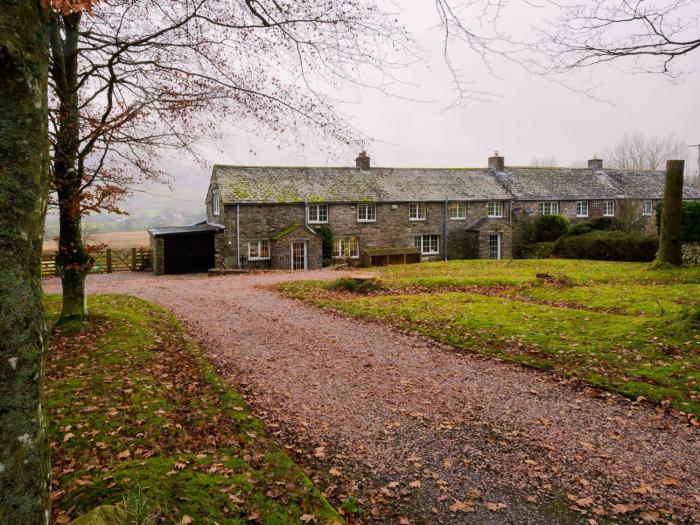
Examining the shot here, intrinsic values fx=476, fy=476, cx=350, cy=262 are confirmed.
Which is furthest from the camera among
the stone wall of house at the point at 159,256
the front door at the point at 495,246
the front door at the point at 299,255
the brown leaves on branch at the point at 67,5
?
the front door at the point at 495,246

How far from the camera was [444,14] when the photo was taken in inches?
180

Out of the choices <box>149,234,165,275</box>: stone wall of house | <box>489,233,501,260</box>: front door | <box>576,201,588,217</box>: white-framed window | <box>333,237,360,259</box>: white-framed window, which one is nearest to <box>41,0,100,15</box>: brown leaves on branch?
<box>149,234,165,275</box>: stone wall of house

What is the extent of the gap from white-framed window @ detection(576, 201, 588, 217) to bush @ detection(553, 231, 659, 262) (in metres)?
7.22

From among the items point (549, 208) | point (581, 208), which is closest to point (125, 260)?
point (549, 208)

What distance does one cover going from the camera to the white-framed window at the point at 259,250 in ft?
106

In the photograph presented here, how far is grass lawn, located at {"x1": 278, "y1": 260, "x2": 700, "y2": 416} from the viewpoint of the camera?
27.5ft

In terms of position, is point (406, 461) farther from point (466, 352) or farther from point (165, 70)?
point (165, 70)

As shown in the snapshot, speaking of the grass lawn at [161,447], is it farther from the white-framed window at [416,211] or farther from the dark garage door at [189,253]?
the white-framed window at [416,211]

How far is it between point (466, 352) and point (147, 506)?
7611 millimetres

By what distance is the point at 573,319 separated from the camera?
12.4 meters

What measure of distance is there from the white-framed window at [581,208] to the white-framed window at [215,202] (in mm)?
30291

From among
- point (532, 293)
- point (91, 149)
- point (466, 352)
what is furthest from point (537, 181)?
point (91, 149)

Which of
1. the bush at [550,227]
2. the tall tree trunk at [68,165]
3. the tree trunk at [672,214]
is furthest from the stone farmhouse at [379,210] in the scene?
the tall tree trunk at [68,165]

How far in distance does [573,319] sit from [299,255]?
22.5 meters
